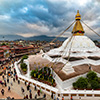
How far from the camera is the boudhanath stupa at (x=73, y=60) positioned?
35.8 feet

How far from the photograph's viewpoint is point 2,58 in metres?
23.6

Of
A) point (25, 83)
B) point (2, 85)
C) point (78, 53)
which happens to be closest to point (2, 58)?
point (2, 85)

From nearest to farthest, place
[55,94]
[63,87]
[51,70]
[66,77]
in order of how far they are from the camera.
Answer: [55,94] < [63,87] < [66,77] < [51,70]

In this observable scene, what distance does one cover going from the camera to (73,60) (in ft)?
53.7

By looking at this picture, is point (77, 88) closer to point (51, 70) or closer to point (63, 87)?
point (63, 87)

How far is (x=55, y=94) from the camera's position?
30.4 ft

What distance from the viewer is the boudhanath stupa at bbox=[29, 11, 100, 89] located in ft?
35.8

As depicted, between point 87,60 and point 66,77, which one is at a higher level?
point 87,60

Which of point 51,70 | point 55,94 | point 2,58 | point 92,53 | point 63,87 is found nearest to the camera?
point 55,94

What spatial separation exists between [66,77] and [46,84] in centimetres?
296

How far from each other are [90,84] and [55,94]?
4670mm

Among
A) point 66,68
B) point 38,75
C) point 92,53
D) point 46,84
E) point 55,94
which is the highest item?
point 92,53

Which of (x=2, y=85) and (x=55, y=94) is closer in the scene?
(x=55, y=94)

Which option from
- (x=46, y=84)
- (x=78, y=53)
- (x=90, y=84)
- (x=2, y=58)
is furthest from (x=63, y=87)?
(x=2, y=58)
